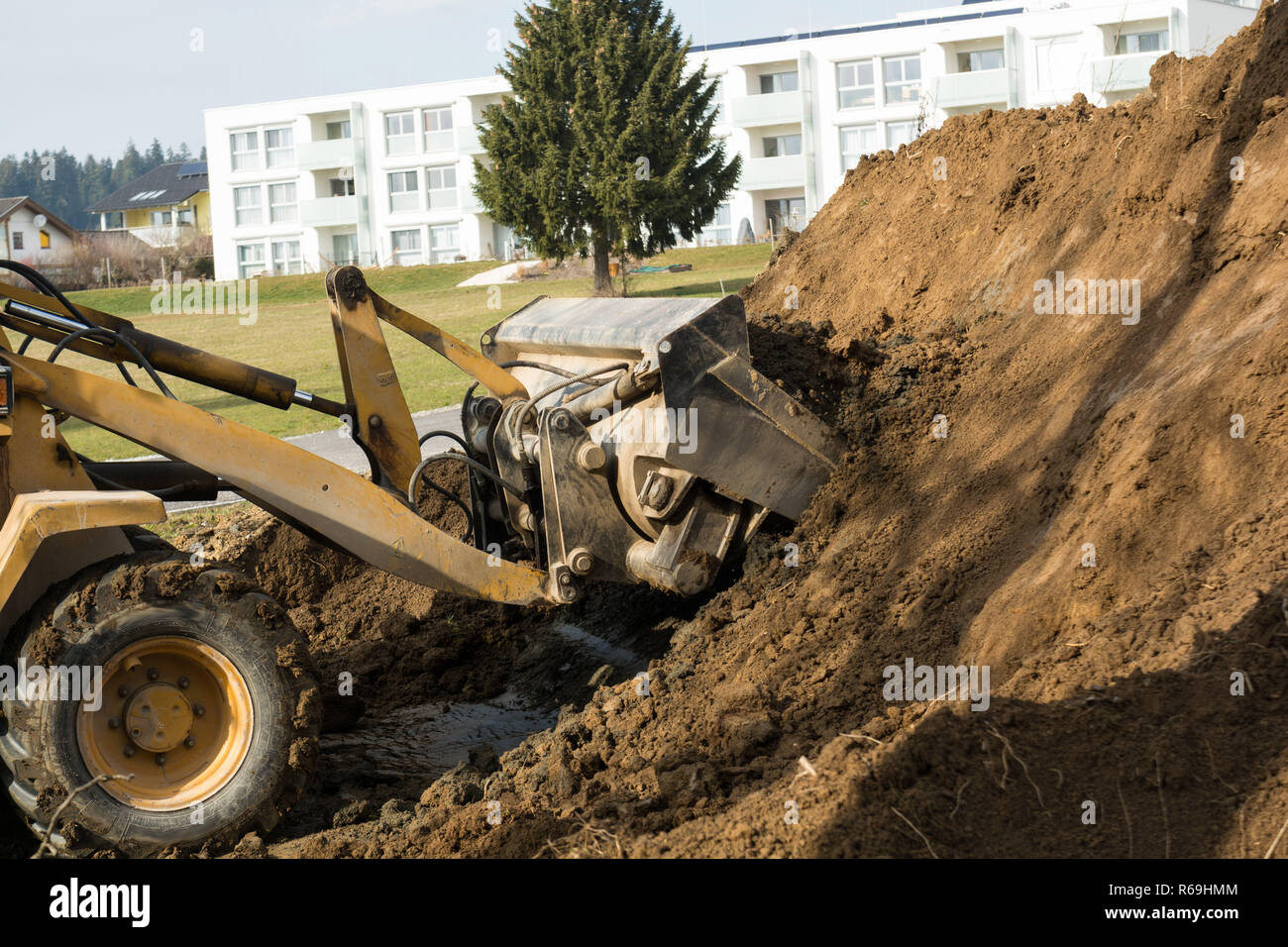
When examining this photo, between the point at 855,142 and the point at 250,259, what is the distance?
2781 cm

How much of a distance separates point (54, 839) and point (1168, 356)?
476 cm

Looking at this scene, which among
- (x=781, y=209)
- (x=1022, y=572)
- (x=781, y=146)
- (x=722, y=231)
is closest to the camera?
A: (x=1022, y=572)

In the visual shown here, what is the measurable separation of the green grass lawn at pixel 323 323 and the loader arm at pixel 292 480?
194cm

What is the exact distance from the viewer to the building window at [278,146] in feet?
183

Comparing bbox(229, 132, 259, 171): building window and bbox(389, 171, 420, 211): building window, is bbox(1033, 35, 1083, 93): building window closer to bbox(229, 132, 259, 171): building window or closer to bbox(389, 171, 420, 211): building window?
bbox(389, 171, 420, 211): building window

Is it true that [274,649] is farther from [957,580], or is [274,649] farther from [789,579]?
[957,580]

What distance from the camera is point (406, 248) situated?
54312mm

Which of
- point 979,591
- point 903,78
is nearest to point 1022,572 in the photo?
point 979,591

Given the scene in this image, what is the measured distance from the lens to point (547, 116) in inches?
1270

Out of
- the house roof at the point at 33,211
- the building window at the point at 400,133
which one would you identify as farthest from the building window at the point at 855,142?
the house roof at the point at 33,211

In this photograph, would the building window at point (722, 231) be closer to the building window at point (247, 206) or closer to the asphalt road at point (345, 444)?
the building window at point (247, 206)

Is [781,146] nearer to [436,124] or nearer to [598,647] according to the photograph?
[436,124]

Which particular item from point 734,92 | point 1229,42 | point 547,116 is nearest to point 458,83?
point 734,92

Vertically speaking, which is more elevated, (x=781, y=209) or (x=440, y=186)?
(x=440, y=186)
